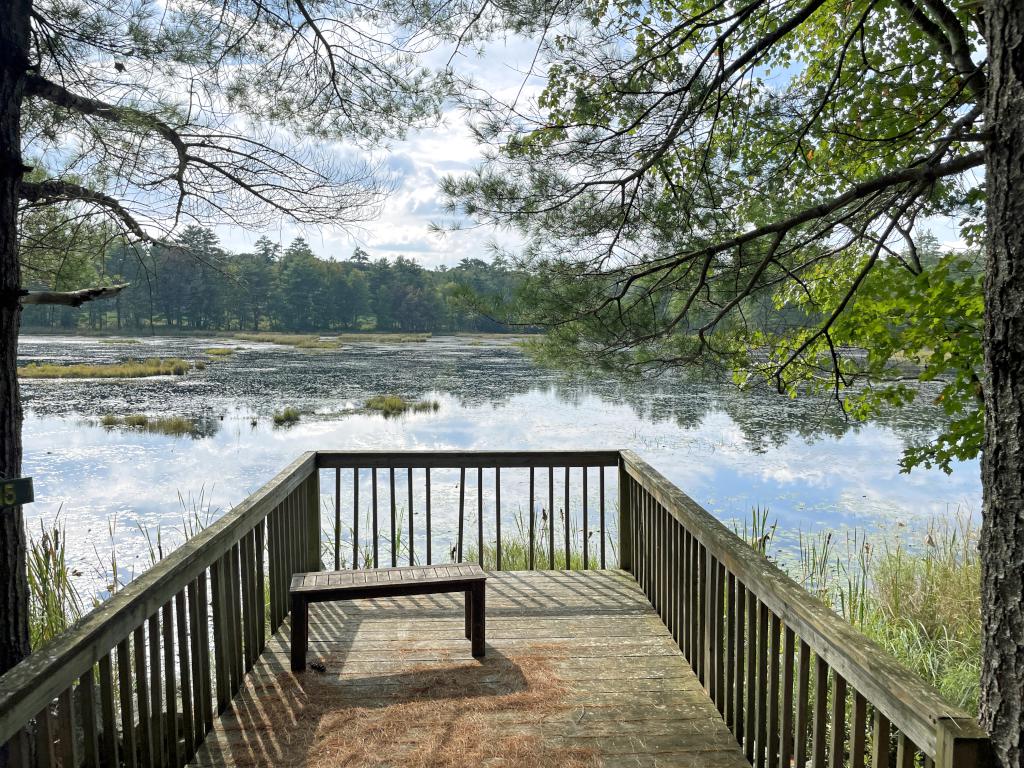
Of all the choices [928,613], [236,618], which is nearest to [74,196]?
[236,618]

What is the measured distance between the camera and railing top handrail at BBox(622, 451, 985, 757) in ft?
4.64

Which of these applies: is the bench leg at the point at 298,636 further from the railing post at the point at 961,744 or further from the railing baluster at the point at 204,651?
the railing post at the point at 961,744

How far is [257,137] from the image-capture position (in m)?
5.19

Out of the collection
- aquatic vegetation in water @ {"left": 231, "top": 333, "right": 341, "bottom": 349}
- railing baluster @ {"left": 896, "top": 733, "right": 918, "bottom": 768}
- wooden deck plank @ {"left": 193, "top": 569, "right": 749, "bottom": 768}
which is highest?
aquatic vegetation in water @ {"left": 231, "top": 333, "right": 341, "bottom": 349}

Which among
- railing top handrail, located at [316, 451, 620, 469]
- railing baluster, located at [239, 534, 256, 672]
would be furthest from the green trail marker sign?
railing top handrail, located at [316, 451, 620, 469]

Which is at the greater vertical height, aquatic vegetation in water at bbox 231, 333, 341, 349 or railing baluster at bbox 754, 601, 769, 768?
aquatic vegetation in water at bbox 231, 333, 341, 349

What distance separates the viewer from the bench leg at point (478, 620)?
3332 mm

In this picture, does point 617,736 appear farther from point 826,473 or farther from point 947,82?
point 826,473

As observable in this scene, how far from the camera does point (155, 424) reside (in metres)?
16.5

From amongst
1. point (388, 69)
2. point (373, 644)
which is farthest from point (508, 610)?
point (388, 69)

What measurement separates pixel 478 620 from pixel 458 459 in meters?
1.49

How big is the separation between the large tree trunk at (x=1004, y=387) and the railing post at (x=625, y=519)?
9.14 feet

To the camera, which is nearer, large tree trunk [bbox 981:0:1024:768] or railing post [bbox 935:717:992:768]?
railing post [bbox 935:717:992:768]

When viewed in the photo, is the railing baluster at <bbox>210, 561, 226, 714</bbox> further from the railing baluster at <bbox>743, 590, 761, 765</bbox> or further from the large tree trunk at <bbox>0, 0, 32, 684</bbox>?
the railing baluster at <bbox>743, 590, 761, 765</bbox>
